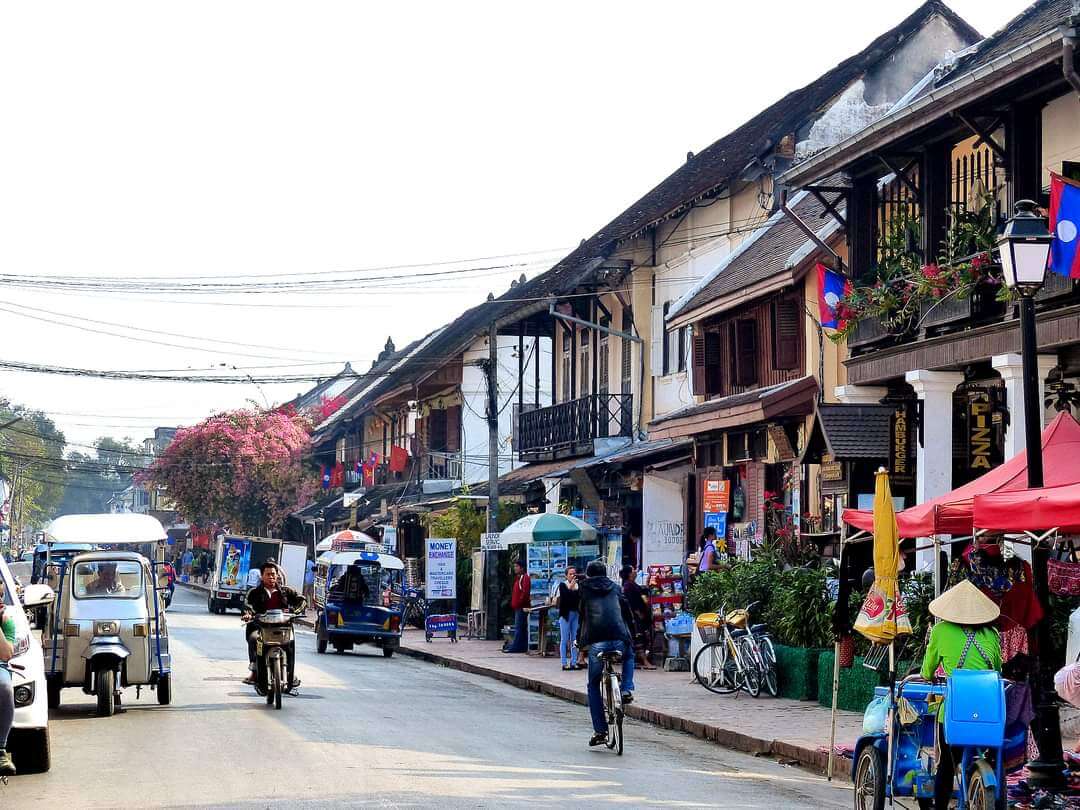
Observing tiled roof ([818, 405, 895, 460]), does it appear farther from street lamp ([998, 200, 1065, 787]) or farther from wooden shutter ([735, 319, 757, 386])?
street lamp ([998, 200, 1065, 787])

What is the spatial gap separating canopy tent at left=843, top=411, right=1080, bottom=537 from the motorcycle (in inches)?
279

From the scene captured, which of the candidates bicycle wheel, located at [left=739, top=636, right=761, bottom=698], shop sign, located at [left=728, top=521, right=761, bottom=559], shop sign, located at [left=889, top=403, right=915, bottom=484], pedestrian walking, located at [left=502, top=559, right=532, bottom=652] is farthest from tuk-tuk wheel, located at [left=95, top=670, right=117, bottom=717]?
pedestrian walking, located at [left=502, top=559, right=532, bottom=652]

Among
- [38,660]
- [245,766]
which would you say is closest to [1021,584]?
[245,766]

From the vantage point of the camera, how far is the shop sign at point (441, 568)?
115ft

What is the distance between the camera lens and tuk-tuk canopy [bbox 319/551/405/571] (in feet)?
106

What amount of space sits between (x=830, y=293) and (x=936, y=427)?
2.75 meters

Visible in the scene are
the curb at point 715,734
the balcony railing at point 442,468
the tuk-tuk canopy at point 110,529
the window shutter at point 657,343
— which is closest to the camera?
the curb at point 715,734

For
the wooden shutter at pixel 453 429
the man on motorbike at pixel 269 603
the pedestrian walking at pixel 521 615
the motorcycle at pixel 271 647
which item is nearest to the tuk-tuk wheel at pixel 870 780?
the motorcycle at pixel 271 647

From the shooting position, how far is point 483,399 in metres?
48.2

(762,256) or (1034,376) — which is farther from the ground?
(762,256)

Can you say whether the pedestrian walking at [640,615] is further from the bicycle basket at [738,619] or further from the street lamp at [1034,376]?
the street lamp at [1034,376]

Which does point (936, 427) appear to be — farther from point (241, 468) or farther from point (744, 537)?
point (241, 468)

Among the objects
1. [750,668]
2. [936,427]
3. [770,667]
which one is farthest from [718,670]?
[936,427]

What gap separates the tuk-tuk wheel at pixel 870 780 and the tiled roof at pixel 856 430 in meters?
9.72
